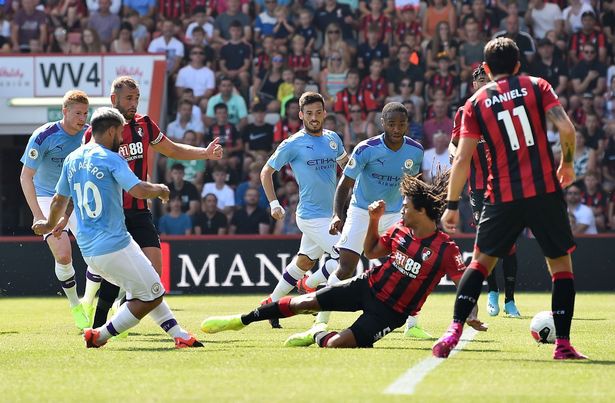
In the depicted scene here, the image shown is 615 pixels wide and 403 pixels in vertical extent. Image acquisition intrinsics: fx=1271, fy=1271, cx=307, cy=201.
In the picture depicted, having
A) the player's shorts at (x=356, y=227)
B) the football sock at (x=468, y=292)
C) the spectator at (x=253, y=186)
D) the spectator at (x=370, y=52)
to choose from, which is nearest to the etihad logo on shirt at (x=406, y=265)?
the football sock at (x=468, y=292)

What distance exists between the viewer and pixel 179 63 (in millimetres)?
23688

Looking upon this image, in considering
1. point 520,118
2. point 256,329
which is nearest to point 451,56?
point 256,329

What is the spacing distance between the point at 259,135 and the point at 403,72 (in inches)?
113

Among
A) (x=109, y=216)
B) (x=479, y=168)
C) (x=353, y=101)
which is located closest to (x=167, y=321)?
(x=109, y=216)

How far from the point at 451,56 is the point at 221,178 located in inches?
189

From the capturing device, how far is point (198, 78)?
2352 centimetres

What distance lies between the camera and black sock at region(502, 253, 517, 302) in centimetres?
1460

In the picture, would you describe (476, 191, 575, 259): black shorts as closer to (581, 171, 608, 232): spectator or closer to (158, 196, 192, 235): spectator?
(581, 171, 608, 232): spectator

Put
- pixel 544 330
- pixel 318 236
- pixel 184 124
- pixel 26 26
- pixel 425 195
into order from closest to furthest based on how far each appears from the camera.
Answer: pixel 425 195 → pixel 544 330 → pixel 318 236 → pixel 184 124 → pixel 26 26

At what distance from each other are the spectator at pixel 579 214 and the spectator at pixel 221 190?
5.77 metres

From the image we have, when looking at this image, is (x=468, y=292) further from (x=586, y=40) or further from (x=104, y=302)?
(x=586, y=40)

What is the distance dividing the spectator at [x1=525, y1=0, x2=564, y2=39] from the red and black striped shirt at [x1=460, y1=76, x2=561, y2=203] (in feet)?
50.1

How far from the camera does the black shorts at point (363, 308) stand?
31.7 feet

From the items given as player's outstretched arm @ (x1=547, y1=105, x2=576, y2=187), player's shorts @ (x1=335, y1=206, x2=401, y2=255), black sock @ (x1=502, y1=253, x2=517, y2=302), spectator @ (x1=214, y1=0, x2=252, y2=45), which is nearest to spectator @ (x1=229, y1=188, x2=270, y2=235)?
spectator @ (x1=214, y1=0, x2=252, y2=45)
